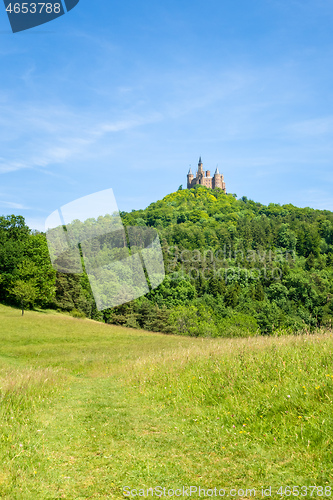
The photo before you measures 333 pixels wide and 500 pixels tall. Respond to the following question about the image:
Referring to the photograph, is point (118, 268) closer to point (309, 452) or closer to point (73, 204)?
point (73, 204)

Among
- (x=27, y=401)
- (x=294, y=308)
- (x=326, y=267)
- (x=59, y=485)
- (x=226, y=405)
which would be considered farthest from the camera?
(x=326, y=267)

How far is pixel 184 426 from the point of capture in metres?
6.47

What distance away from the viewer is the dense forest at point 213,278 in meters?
56.6

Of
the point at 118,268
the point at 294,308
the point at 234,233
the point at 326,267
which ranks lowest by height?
the point at 294,308

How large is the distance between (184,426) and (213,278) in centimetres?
11628

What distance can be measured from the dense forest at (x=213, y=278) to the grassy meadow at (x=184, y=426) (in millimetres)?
2162

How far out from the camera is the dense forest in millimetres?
56594

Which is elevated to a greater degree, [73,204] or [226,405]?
[73,204]

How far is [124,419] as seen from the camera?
7172 millimetres

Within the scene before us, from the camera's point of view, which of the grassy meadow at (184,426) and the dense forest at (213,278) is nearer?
the grassy meadow at (184,426)

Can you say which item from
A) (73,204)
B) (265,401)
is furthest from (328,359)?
(73,204)

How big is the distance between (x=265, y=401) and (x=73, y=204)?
436 inches

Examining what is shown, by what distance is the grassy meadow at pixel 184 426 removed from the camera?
14.4 feet

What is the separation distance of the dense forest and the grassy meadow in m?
2.16
